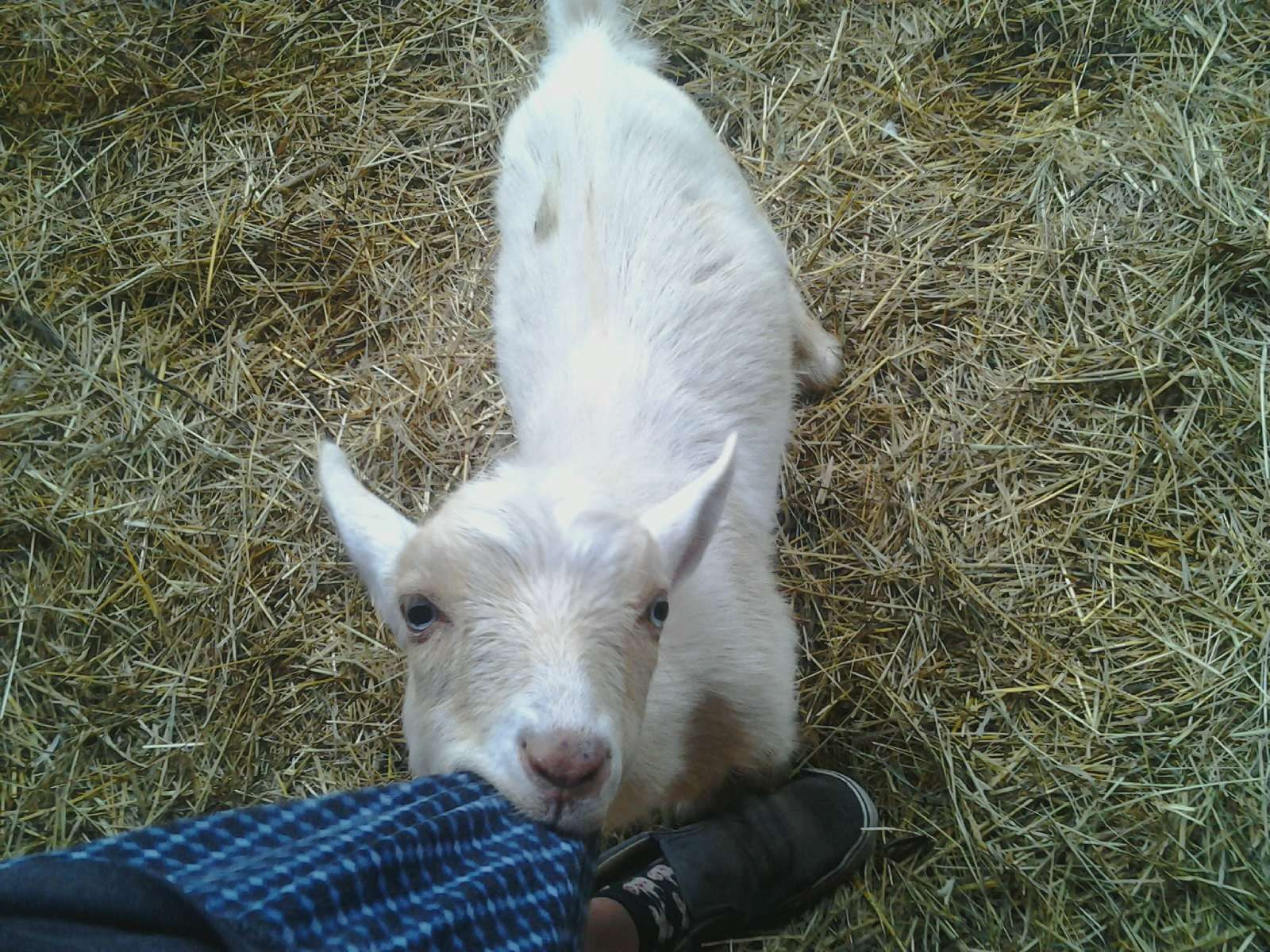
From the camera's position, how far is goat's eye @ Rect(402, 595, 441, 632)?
1713 millimetres

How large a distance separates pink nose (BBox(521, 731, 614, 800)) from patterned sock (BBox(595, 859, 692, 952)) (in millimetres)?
1034

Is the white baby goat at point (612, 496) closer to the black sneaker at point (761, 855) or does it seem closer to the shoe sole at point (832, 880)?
the black sneaker at point (761, 855)

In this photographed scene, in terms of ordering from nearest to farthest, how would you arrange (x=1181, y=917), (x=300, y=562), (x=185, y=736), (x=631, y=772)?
(x=631, y=772), (x=1181, y=917), (x=185, y=736), (x=300, y=562)

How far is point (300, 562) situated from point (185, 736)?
2.09 ft

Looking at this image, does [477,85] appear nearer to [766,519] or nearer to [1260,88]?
[766,519]

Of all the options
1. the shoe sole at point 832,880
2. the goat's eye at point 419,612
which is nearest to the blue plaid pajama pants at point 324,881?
the goat's eye at point 419,612

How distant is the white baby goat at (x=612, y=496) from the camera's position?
1.56 metres

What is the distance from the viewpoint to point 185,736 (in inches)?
105

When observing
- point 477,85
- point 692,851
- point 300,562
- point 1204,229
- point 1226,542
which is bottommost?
point 692,851

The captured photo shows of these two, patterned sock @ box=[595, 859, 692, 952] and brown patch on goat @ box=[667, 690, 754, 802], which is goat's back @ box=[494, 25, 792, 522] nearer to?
brown patch on goat @ box=[667, 690, 754, 802]

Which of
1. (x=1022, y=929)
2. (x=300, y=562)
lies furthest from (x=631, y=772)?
(x=300, y=562)

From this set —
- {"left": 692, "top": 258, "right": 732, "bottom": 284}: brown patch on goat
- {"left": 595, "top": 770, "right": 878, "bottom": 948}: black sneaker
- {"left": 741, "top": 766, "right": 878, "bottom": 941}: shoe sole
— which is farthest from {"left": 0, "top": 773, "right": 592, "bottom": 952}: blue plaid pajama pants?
{"left": 692, "top": 258, "right": 732, "bottom": 284}: brown patch on goat

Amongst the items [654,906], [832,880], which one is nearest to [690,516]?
[654,906]

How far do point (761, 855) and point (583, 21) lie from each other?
2.90 metres
